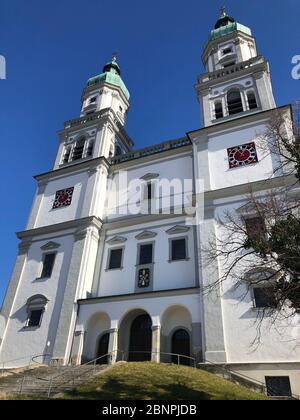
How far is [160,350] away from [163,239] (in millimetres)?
6572

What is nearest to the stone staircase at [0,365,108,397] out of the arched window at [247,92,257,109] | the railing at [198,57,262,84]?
the arched window at [247,92,257,109]

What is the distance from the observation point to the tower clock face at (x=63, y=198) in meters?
25.2

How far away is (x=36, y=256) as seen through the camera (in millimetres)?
23094

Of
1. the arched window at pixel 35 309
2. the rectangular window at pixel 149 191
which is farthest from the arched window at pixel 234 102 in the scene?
the arched window at pixel 35 309

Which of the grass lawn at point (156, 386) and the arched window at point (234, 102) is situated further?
the arched window at point (234, 102)

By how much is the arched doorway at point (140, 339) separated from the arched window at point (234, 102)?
16312 millimetres

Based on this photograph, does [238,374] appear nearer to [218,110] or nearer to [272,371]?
[272,371]

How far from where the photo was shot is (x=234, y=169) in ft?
67.5

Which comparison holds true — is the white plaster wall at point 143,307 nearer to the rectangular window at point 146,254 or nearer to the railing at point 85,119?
the rectangular window at point 146,254

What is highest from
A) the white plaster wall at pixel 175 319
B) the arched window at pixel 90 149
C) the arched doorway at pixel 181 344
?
the arched window at pixel 90 149

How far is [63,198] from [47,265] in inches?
223

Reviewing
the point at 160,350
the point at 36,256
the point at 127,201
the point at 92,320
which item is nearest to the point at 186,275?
the point at 160,350

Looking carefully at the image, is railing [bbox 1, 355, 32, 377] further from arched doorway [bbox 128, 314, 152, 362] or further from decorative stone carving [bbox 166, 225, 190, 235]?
decorative stone carving [bbox 166, 225, 190, 235]
